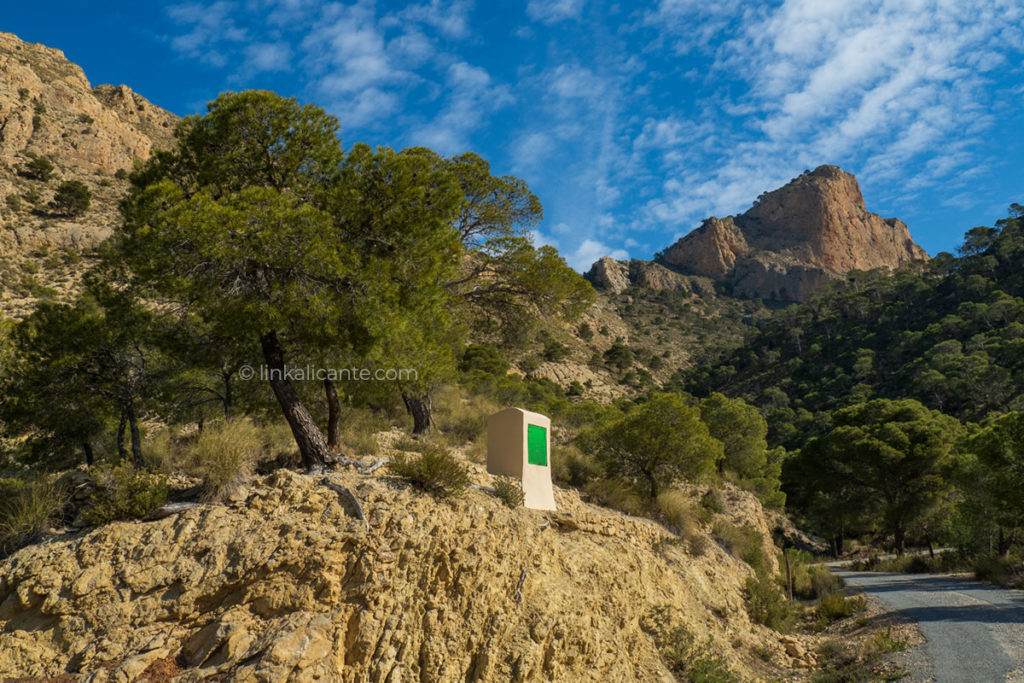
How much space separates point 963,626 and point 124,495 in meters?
16.6

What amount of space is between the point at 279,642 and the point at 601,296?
331ft

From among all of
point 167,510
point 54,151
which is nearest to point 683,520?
point 167,510

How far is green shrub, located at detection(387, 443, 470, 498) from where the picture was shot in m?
8.02

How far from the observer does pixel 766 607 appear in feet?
47.4

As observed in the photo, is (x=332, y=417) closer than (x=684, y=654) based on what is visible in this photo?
No

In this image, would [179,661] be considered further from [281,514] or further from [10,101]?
[10,101]

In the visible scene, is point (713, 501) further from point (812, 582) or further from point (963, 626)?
point (963, 626)

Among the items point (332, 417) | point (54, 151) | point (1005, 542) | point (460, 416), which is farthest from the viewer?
point (54, 151)

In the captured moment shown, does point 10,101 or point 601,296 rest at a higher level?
point 10,101

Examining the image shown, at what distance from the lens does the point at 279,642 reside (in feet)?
18.8

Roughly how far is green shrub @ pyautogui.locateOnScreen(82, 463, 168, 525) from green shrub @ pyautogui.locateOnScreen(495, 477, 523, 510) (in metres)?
4.68

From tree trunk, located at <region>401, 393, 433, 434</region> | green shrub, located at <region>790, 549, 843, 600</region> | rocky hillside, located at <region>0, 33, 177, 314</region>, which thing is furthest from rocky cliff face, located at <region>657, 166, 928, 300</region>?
tree trunk, located at <region>401, 393, 433, 434</region>

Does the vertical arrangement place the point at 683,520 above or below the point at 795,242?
below

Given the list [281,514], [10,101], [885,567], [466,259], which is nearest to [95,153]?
[10,101]
